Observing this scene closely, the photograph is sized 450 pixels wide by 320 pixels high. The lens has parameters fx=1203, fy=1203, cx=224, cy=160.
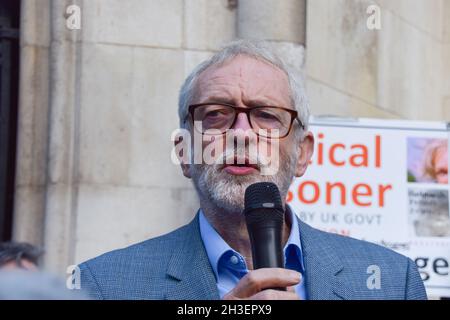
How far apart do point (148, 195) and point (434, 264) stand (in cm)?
153

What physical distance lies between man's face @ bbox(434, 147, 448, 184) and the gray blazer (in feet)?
12.2

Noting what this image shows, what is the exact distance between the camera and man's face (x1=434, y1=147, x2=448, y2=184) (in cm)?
641

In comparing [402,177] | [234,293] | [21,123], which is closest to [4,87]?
[21,123]

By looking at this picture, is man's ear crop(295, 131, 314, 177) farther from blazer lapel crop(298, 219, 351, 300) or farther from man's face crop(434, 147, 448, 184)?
man's face crop(434, 147, 448, 184)

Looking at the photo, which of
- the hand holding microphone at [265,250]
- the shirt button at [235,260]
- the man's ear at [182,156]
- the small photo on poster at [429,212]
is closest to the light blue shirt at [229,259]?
the shirt button at [235,260]

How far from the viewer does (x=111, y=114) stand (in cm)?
628

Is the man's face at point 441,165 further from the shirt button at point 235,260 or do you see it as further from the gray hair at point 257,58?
the shirt button at point 235,260

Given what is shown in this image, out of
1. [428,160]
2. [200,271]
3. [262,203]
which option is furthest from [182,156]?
[428,160]

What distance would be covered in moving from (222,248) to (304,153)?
401 mm

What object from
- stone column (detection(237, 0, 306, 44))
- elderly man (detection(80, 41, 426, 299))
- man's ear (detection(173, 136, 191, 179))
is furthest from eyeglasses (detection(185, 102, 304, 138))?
stone column (detection(237, 0, 306, 44))

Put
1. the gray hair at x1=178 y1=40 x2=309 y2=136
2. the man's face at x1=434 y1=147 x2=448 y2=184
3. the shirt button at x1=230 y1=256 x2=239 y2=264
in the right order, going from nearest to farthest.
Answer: the shirt button at x1=230 y1=256 x2=239 y2=264, the gray hair at x1=178 y1=40 x2=309 y2=136, the man's face at x1=434 y1=147 x2=448 y2=184

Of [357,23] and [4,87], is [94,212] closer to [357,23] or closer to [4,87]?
[4,87]

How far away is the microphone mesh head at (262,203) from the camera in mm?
2230

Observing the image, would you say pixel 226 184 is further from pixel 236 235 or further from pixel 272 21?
pixel 272 21
